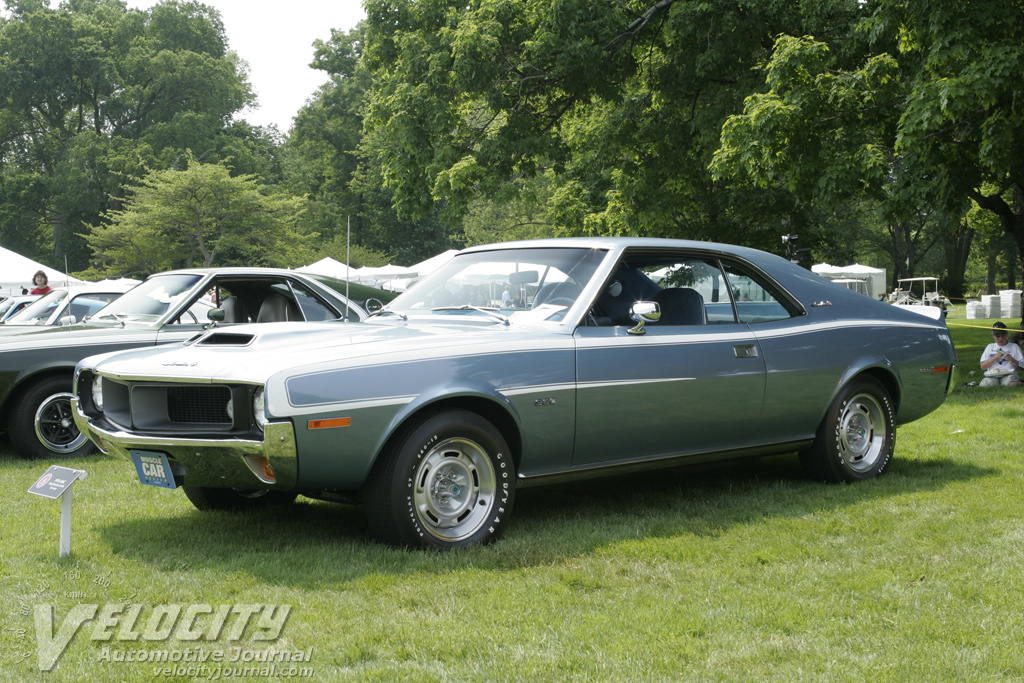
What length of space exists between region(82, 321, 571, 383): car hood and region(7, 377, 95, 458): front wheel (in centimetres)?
298

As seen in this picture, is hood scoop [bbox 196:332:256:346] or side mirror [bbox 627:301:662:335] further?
side mirror [bbox 627:301:662:335]

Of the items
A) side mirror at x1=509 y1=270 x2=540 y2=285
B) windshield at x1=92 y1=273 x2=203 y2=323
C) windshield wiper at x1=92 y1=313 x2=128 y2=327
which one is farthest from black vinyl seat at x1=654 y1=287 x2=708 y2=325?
windshield wiper at x1=92 y1=313 x2=128 y2=327

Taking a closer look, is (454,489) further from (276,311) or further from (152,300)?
(152,300)

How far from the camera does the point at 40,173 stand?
207 feet

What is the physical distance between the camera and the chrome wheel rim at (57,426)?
8.04 meters

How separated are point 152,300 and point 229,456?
468 cm

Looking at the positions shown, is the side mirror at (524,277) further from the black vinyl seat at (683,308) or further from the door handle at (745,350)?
the door handle at (745,350)

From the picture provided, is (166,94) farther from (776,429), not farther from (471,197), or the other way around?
(776,429)

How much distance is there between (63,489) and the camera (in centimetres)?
462

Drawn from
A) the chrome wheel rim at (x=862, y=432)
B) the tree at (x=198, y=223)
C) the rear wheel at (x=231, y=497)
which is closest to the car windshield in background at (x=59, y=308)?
the rear wheel at (x=231, y=497)

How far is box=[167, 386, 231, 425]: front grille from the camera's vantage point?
4680 mm

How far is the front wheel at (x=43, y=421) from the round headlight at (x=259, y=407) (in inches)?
166

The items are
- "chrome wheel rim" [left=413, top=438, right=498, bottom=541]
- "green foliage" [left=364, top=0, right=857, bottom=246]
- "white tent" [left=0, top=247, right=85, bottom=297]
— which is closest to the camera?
"chrome wheel rim" [left=413, top=438, right=498, bottom=541]

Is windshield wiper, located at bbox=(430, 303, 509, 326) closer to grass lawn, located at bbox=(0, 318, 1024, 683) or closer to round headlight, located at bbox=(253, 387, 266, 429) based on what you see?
grass lawn, located at bbox=(0, 318, 1024, 683)
